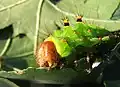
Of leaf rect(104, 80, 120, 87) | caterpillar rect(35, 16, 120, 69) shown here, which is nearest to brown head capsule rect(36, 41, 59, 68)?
caterpillar rect(35, 16, 120, 69)

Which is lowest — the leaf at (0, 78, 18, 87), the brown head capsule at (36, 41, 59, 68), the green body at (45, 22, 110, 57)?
the leaf at (0, 78, 18, 87)

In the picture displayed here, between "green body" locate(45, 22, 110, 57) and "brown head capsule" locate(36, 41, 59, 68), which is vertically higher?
"green body" locate(45, 22, 110, 57)

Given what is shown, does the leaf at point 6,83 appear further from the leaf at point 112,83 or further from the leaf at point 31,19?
the leaf at point 112,83

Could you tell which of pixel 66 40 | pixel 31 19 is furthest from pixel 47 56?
pixel 31 19

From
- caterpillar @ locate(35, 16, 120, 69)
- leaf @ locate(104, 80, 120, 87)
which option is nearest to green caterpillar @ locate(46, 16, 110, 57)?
caterpillar @ locate(35, 16, 120, 69)

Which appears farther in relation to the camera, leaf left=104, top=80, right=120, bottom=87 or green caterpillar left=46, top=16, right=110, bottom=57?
green caterpillar left=46, top=16, right=110, bottom=57

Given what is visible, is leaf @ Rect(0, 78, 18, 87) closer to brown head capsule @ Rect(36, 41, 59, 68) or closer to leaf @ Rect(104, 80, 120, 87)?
brown head capsule @ Rect(36, 41, 59, 68)

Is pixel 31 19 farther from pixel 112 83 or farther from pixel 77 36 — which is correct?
pixel 112 83

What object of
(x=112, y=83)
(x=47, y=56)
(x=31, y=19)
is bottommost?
(x=112, y=83)
